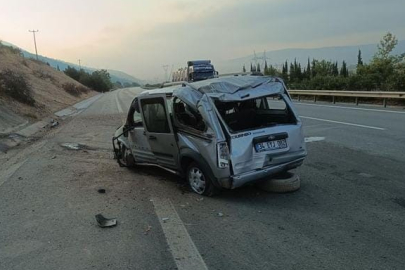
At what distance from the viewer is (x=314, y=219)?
4.98m

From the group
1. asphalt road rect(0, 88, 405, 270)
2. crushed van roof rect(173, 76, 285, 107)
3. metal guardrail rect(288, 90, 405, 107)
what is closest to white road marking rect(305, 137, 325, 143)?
asphalt road rect(0, 88, 405, 270)

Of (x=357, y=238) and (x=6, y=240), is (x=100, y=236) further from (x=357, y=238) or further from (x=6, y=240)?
(x=357, y=238)

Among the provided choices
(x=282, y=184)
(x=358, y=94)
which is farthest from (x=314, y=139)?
(x=358, y=94)

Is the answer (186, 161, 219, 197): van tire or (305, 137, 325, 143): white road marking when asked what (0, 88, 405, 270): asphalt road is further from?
(305, 137, 325, 143): white road marking

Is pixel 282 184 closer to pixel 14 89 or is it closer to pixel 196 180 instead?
pixel 196 180

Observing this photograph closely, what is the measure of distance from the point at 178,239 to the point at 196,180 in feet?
5.79

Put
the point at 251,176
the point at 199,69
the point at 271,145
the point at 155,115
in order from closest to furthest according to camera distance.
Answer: the point at 251,176
the point at 271,145
the point at 155,115
the point at 199,69

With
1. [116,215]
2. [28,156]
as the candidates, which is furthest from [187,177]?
[28,156]

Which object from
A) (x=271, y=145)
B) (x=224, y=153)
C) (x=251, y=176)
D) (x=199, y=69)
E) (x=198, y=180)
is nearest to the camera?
(x=224, y=153)

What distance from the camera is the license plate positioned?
5.89 metres

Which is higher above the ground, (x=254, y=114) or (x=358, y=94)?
(x=254, y=114)

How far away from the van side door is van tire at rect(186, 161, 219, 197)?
38cm

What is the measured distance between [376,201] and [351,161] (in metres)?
2.61

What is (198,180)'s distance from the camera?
6.29 meters
